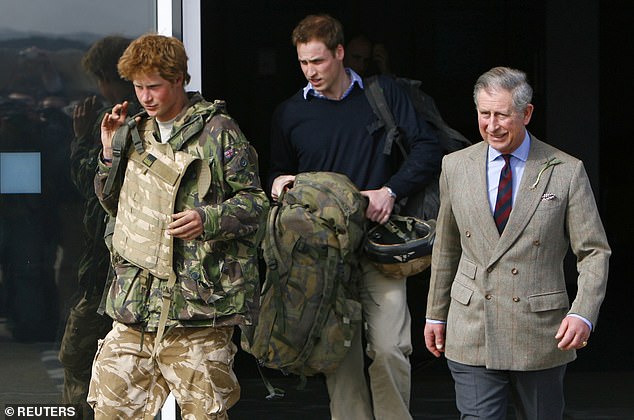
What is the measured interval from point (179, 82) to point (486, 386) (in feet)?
4.97

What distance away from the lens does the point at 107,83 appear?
543 cm

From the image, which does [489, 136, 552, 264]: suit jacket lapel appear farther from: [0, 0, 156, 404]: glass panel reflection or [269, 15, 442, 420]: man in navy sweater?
[0, 0, 156, 404]: glass panel reflection

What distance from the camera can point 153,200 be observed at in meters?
4.39

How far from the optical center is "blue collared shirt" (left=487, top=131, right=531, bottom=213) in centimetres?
411

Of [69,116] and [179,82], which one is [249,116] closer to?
[69,116]

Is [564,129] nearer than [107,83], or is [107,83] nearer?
[107,83]

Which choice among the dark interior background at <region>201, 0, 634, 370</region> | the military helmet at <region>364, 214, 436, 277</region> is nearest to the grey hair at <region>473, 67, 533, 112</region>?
the military helmet at <region>364, 214, 436, 277</region>

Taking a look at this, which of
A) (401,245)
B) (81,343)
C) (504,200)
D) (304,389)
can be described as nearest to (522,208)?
(504,200)

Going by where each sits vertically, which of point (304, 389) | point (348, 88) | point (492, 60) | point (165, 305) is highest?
point (492, 60)

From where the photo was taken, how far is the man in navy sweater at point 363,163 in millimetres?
5141

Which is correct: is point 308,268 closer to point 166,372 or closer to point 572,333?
point 166,372

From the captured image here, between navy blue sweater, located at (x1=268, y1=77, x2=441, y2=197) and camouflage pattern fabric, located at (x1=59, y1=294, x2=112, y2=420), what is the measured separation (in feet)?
3.70

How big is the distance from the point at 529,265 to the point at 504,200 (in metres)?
0.23

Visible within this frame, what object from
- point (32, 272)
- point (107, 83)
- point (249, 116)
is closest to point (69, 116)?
point (107, 83)
